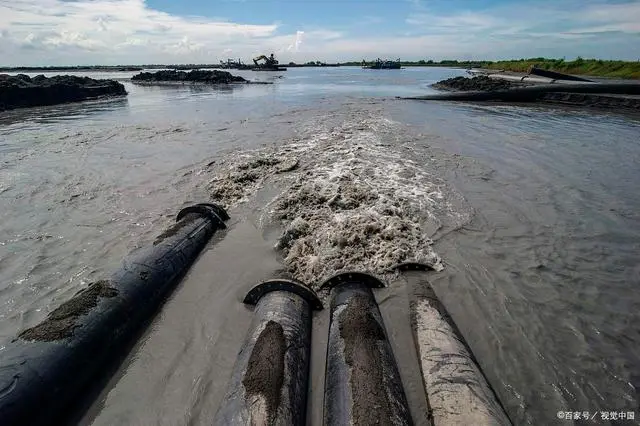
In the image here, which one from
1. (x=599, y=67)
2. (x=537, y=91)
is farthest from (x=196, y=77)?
(x=599, y=67)

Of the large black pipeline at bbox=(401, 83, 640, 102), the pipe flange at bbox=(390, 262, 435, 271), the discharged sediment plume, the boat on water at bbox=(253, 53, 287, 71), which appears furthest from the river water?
the boat on water at bbox=(253, 53, 287, 71)

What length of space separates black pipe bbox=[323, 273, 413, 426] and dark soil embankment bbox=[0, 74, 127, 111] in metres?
43.4

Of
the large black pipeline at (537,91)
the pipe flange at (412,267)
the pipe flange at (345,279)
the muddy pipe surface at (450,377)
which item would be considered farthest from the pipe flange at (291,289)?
the large black pipeline at (537,91)

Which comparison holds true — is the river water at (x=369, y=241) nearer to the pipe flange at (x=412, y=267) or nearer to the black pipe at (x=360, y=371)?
the pipe flange at (x=412, y=267)

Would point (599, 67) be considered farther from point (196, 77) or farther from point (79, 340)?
point (196, 77)

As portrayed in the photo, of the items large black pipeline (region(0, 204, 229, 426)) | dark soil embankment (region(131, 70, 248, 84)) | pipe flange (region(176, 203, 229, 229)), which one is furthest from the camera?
dark soil embankment (region(131, 70, 248, 84))

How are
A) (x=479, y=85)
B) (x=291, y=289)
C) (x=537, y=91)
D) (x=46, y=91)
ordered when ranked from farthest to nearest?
(x=479, y=85) → (x=46, y=91) → (x=537, y=91) → (x=291, y=289)

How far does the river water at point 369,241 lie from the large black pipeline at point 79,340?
1.02ft

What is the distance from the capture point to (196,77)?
7694 centimetres

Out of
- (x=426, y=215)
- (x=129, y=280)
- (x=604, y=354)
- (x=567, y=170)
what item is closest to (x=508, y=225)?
(x=426, y=215)

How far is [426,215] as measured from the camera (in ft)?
31.0

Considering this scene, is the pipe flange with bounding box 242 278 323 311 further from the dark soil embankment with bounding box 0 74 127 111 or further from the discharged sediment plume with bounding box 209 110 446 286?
the dark soil embankment with bounding box 0 74 127 111

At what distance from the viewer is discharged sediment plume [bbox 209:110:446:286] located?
7.59 m

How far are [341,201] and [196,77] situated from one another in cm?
7793
